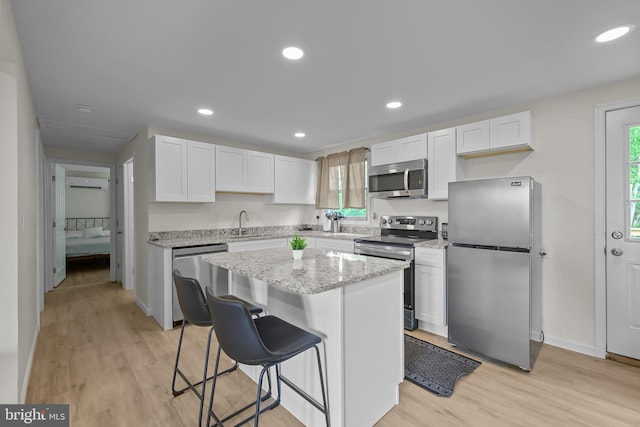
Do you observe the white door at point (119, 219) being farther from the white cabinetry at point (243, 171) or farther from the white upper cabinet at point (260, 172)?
the white upper cabinet at point (260, 172)

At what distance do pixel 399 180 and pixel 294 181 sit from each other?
6.24 feet

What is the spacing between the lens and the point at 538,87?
2.62m

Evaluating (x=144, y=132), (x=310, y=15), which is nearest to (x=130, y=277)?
(x=144, y=132)

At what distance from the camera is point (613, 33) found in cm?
183

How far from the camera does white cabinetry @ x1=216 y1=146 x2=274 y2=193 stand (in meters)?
4.08

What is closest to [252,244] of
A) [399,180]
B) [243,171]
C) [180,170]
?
[243,171]

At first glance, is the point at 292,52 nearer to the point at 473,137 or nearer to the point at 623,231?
the point at 473,137

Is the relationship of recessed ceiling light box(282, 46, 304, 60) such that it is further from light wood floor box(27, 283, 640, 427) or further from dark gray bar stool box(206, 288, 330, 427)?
light wood floor box(27, 283, 640, 427)

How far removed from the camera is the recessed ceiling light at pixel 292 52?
2.00m

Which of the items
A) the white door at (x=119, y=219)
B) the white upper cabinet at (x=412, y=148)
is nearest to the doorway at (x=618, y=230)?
the white upper cabinet at (x=412, y=148)

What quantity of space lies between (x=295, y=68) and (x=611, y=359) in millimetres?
3635

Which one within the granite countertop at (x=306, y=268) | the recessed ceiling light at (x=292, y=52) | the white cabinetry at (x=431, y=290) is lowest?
the white cabinetry at (x=431, y=290)

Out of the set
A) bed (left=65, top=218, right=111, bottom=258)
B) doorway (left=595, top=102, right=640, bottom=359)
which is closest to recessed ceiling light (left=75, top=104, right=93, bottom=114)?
bed (left=65, top=218, right=111, bottom=258)

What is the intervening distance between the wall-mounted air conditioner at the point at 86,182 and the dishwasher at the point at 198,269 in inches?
260
